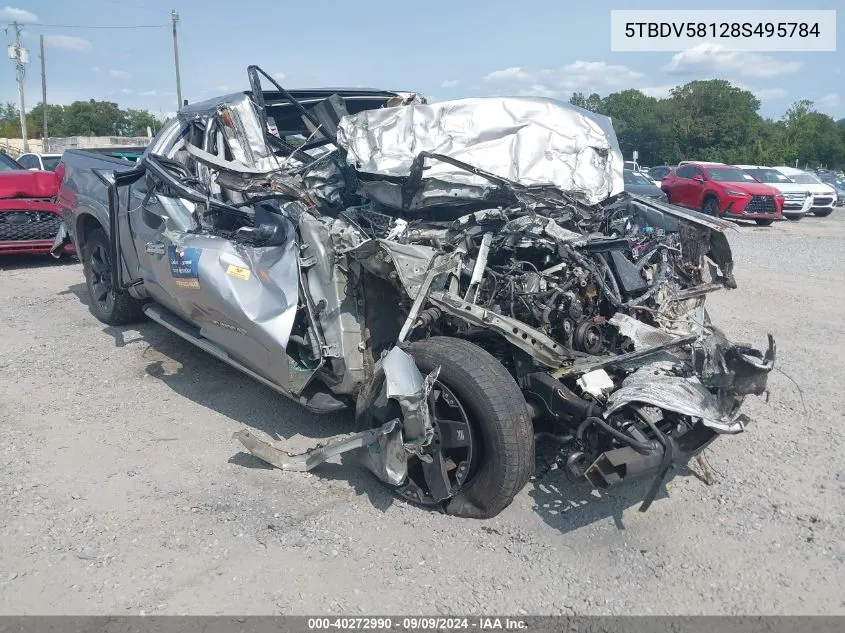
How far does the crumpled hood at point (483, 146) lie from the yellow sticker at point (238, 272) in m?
0.92

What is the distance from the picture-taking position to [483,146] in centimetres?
423

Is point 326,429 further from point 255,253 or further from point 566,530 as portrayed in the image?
point 566,530

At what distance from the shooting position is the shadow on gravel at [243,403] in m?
3.83

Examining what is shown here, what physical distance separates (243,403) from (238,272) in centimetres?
120

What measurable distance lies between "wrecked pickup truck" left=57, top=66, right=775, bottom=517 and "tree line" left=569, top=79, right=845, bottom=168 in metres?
53.3

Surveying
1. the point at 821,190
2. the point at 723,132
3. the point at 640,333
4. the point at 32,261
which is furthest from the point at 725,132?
the point at 640,333

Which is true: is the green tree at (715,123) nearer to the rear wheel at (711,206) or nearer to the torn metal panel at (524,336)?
the rear wheel at (711,206)

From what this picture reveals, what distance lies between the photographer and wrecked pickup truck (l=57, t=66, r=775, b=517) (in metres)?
3.19

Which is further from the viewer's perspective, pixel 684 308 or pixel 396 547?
pixel 684 308

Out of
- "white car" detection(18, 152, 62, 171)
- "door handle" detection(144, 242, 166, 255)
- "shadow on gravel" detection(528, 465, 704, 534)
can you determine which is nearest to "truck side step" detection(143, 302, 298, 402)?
"door handle" detection(144, 242, 166, 255)

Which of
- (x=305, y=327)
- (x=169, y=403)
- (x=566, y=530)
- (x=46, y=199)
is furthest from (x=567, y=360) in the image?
(x=46, y=199)

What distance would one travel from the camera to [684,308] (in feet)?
13.0

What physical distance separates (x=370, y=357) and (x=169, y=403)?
1713 mm

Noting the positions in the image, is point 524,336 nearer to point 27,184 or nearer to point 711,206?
point 27,184
